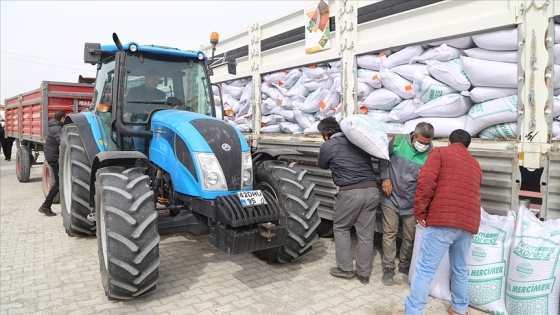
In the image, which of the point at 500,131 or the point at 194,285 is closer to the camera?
the point at 500,131

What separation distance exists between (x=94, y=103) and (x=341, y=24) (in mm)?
3163

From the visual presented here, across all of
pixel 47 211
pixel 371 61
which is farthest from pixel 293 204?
pixel 47 211

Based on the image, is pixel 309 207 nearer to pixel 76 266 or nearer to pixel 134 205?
pixel 134 205

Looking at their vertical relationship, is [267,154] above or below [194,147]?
below

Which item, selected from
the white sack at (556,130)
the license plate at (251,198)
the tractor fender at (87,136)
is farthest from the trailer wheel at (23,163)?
the white sack at (556,130)

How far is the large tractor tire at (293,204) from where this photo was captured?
385 cm

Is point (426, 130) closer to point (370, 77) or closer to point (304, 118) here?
point (370, 77)

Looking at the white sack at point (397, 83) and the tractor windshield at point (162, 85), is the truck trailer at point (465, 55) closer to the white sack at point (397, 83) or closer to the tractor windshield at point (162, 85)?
the white sack at point (397, 83)

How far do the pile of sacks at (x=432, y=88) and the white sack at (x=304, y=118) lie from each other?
13 mm

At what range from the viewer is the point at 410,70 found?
4.07 meters

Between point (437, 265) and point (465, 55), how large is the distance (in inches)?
78.4

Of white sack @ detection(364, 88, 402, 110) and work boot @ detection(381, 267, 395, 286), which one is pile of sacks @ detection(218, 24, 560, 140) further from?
work boot @ detection(381, 267, 395, 286)

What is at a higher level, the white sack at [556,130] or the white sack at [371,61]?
the white sack at [371,61]

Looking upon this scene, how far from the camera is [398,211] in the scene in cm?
401
